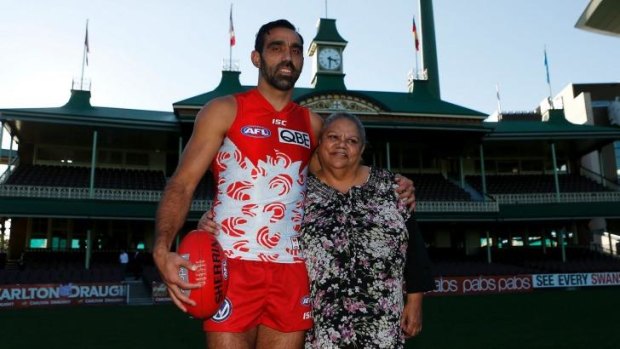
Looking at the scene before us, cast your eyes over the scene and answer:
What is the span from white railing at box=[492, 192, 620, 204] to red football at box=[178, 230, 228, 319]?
85.1 ft

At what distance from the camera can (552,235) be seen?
30.8m

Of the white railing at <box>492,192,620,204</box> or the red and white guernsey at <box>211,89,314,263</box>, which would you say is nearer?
the red and white guernsey at <box>211,89,314,263</box>

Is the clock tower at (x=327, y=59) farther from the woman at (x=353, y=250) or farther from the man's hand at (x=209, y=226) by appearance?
the man's hand at (x=209, y=226)

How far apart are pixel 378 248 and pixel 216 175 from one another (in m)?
1.11

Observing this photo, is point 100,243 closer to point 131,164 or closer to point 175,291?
point 131,164

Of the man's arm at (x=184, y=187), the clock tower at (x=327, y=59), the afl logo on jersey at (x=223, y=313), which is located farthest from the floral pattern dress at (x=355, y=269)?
the clock tower at (x=327, y=59)

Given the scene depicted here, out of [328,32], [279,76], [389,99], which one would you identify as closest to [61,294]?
[279,76]

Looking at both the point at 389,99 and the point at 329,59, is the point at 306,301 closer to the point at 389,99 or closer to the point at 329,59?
the point at 389,99

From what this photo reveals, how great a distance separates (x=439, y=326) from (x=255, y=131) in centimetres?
881

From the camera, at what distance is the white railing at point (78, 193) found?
2098 centimetres

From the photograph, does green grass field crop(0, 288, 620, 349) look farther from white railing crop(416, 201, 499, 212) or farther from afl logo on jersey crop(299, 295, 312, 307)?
white railing crop(416, 201, 499, 212)

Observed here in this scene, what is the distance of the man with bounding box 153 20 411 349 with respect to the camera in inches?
107

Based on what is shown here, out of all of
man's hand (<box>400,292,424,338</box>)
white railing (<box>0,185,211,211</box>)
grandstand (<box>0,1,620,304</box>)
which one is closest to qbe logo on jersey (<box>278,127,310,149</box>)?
man's hand (<box>400,292,424,338</box>)

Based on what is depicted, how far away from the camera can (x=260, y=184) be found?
2934 millimetres
